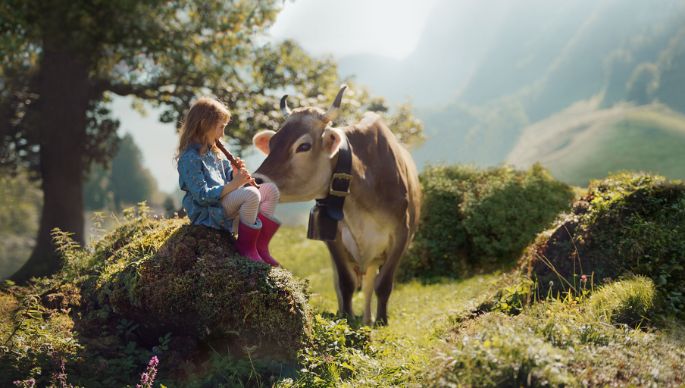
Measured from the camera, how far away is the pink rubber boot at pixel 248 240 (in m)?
4.80

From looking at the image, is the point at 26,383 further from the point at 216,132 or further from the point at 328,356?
the point at 216,132

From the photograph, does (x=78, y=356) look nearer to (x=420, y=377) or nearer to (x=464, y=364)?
(x=420, y=377)

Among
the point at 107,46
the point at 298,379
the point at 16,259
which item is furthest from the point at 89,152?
the point at 16,259

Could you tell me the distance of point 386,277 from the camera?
7.03m

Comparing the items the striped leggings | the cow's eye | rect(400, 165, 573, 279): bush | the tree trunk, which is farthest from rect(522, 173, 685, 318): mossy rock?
the tree trunk

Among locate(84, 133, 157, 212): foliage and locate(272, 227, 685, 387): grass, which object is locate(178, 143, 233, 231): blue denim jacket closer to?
locate(272, 227, 685, 387): grass

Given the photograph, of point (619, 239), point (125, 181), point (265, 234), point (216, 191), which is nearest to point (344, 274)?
point (265, 234)

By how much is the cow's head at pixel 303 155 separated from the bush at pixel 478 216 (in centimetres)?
651

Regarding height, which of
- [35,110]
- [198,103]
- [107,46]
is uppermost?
[107,46]

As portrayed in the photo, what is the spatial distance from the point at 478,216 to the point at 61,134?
9.91m

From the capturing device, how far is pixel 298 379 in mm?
4148

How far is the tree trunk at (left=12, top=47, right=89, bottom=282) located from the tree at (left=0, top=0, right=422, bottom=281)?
0.08 ft

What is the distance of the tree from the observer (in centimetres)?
1284

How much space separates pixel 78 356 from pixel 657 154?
32.7m
